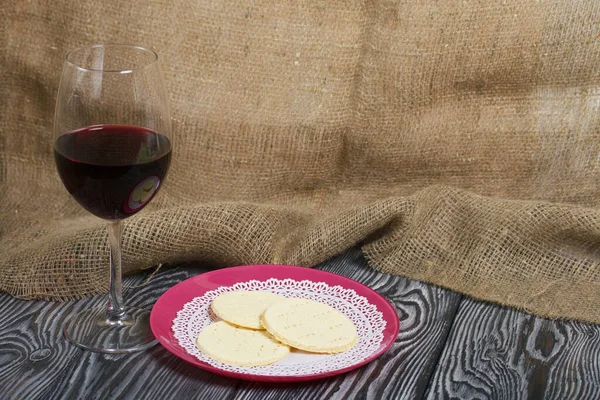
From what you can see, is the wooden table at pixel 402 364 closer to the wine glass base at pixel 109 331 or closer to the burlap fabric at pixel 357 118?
the wine glass base at pixel 109 331

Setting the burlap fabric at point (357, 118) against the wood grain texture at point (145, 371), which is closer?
the wood grain texture at point (145, 371)

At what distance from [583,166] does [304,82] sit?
0.49 m

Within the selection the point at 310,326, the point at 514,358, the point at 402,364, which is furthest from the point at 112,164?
the point at 514,358

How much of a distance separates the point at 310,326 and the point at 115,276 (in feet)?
0.82

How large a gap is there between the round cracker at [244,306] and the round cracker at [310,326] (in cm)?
2

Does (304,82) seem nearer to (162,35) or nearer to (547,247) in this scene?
(162,35)

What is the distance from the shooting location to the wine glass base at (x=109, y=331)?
1014 mm

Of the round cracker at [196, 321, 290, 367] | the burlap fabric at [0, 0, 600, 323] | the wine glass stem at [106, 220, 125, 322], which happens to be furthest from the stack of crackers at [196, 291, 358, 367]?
the burlap fabric at [0, 0, 600, 323]

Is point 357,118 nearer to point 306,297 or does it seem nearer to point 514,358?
point 306,297

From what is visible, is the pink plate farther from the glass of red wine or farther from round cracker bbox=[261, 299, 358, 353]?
the glass of red wine

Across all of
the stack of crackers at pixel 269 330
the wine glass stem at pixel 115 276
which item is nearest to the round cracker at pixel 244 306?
the stack of crackers at pixel 269 330

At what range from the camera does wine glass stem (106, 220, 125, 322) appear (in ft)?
3.33

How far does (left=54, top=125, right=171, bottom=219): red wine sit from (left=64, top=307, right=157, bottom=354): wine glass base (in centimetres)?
16

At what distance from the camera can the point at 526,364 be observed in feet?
3.34
